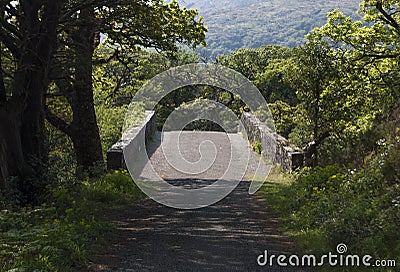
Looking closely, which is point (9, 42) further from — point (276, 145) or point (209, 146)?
point (209, 146)

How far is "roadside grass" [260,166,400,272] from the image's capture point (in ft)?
23.8

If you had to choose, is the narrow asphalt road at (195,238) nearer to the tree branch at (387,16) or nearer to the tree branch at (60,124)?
the tree branch at (60,124)

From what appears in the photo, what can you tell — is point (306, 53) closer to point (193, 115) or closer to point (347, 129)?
point (347, 129)

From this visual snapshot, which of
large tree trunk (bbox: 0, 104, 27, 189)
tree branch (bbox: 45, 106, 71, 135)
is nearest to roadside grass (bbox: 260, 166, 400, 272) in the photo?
large tree trunk (bbox: 0, 104, 27, 189)

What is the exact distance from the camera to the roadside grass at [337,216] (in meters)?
7.26

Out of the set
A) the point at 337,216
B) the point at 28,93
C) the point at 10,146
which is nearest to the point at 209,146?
the point at 28,93

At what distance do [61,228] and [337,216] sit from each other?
12.8 ft

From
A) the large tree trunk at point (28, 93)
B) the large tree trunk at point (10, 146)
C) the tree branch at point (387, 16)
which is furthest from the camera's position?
the tree branch at point (387, 16)

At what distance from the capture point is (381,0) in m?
27.9

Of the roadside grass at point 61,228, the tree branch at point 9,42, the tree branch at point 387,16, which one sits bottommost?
the roadside grass at point 61,228

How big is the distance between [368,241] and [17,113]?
23.9ft

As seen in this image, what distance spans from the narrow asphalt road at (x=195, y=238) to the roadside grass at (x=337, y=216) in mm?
302

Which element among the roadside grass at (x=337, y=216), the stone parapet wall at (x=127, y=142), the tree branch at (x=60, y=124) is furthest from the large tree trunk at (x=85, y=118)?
the roadside grass at (x=337, y=216)

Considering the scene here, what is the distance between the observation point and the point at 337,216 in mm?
8625
